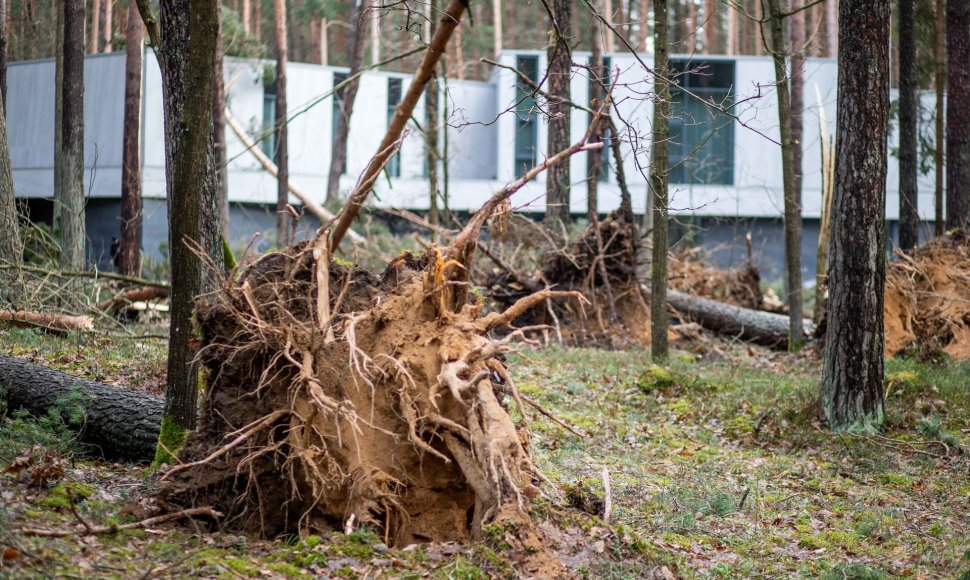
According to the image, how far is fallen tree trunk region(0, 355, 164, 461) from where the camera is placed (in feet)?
25.5

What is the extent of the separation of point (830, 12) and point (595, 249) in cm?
2158

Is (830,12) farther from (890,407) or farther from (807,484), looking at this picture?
(807,484)

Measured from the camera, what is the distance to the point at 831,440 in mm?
9625

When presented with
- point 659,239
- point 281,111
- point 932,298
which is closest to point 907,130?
point 932,298

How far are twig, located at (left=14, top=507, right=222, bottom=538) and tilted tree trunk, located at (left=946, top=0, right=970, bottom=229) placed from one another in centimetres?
1368

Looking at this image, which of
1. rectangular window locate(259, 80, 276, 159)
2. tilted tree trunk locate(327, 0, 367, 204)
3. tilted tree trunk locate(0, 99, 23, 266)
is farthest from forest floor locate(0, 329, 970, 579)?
rectangular window locate(259, 80, 276, 159)

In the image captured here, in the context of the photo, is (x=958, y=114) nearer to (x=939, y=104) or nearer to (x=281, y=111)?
(x=939, y=104)

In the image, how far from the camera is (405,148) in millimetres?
33094

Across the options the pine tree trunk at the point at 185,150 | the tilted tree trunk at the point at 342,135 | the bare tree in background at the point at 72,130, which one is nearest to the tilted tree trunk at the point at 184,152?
the pine tree trunk at the point at 185,150

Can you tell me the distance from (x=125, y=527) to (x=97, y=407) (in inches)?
102

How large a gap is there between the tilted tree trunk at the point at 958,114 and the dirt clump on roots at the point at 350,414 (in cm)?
1182

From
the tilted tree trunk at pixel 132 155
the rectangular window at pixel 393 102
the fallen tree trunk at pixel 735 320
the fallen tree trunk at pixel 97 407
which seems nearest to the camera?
the fallen tree trunk at pixel 97 407

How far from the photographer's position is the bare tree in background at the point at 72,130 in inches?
638

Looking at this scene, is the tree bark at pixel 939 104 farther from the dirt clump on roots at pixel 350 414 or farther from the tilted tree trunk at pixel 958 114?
the dirt clump on roots at pixel 350 414
